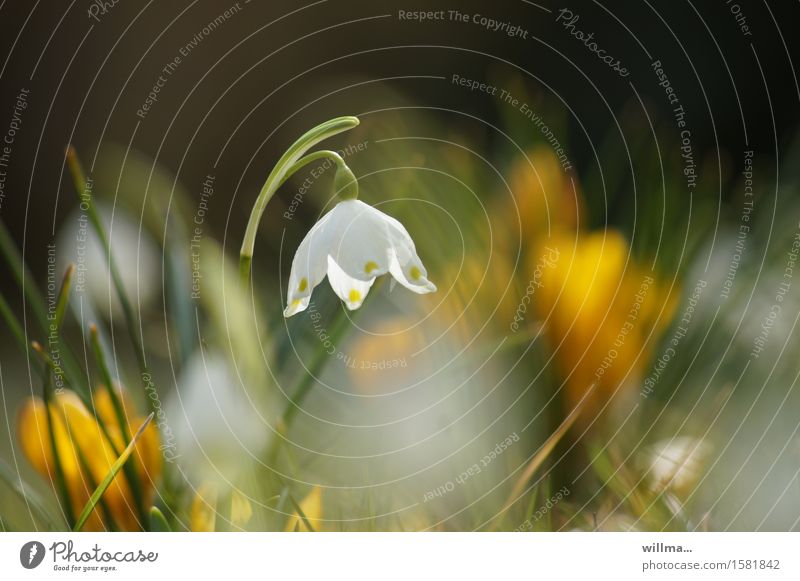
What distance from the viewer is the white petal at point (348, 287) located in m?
0.47

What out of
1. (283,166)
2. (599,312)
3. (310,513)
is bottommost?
(310,513)

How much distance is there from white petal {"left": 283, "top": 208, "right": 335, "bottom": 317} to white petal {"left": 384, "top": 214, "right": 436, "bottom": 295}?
4 centimetres

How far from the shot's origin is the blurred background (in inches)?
19.1

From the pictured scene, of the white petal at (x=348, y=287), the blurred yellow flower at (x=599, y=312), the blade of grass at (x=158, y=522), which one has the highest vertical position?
the white petal at (x=348, y=287)

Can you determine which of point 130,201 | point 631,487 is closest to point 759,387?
point 631,487

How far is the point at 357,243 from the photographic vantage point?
0.46m

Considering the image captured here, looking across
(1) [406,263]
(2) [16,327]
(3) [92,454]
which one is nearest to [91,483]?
(3) [92,454]

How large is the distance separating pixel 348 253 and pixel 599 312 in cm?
15

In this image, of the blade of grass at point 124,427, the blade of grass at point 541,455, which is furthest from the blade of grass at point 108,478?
the blade of grass at point 541,455

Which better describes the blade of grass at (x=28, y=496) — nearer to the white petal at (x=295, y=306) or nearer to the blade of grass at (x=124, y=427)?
the blade of grass at (x=124, y=427)

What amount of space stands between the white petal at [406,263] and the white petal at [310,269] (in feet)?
0.13

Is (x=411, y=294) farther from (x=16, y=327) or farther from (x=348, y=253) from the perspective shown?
(x=16, y=327)

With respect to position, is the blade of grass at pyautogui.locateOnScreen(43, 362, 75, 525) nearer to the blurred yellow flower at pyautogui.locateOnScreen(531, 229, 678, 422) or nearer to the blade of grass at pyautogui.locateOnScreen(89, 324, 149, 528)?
the blade of grass at pyautogui.locateOnScreen(89, 324, 149, 528)
